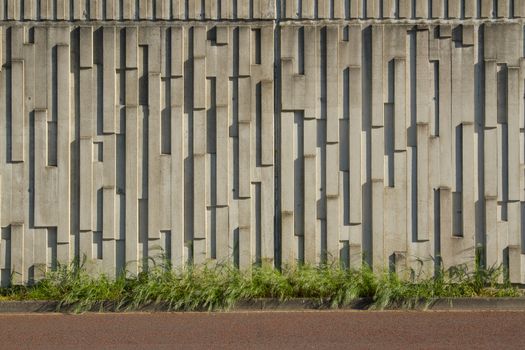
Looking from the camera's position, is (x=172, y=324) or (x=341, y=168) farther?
(x=341, y=168)

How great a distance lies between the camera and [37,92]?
30.9 feet

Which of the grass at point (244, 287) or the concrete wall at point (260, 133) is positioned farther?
the concrete wall at point (260, 133)

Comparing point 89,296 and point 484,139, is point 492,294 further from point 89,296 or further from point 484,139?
point 89,296

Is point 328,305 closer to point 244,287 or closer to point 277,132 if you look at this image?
point 244,287

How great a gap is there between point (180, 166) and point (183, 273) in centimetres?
122

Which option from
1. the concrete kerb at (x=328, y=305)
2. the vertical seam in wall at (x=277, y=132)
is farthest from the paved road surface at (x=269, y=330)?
the vertical seam in wall at (x=277, y=132)

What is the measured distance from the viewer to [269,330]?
8227 mm

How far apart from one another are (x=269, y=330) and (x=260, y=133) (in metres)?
2.33

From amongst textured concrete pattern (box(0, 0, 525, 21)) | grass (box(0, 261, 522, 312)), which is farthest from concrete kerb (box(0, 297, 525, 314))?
textured concrete pattern (box(0, 0, 525, 21))

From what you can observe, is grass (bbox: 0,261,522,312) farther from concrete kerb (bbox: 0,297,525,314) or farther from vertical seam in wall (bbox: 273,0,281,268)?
vertical seam in wall (bbox: 273,0,281,268)

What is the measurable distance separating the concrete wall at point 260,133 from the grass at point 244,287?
191mm

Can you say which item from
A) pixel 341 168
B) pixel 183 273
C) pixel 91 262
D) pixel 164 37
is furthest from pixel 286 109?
pixel 91 262

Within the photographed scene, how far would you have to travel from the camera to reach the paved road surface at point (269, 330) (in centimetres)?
780

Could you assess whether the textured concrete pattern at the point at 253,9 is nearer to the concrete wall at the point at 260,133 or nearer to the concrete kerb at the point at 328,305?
the concrete wall at the point at 260,133
